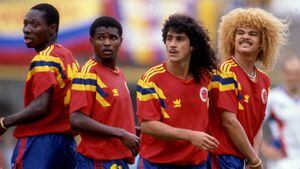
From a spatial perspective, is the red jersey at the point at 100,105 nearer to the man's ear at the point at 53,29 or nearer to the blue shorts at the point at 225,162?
the man's ear at the point at 53,29

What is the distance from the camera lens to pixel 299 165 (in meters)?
16.4

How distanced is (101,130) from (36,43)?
118 cm

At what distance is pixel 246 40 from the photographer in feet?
40.6

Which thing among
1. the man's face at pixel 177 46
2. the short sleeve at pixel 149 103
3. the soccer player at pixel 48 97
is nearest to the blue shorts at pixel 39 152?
the soccer player at pixel 48 97

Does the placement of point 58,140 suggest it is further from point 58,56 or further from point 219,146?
point 219,146

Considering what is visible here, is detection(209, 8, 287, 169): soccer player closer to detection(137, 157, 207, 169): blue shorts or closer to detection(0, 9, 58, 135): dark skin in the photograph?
detection(137, 157, 207, 169): blue shorts

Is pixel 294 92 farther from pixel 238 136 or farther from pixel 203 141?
pixel 203 141

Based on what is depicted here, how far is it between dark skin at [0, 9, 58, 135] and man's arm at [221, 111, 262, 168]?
1.70 meters

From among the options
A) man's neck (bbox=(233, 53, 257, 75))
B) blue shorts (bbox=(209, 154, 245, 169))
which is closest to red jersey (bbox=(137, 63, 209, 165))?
blue shorts (bbox=(209, 154, 245, 169))

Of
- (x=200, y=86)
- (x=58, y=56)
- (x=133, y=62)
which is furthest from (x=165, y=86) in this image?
(x=133, y=62)

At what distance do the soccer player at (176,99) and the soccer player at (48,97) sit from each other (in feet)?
2.67

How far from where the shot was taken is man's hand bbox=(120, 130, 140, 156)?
1152 cm

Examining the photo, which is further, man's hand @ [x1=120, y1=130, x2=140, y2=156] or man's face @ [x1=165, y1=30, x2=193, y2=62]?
man's face @ [x1=165, y1=30, x2=193, y2=62]

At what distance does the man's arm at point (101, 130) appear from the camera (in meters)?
11.5
